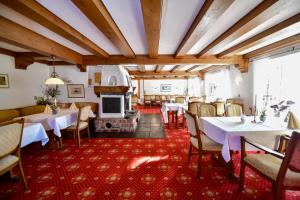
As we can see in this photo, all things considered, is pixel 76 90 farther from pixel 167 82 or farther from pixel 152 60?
pixel 167 82

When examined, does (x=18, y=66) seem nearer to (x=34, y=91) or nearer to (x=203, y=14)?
(x=34, y=91)

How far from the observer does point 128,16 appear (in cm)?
206

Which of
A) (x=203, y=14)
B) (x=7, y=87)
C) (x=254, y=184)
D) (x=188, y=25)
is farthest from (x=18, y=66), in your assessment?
(x=254, y=184)

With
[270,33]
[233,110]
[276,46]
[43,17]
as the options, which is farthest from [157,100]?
[43,17]

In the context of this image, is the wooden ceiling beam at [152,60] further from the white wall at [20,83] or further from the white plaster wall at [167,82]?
the white plaster wall at [167,82]

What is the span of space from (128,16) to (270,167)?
2435mm

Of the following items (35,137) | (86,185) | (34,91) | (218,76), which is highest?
(218,76)

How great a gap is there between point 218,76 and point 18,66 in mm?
7515

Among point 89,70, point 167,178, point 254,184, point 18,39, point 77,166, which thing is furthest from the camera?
point 89,70

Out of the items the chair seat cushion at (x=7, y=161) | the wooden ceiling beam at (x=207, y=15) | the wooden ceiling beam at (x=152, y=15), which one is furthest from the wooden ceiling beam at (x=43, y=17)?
the wooden ceiling beam at (x=207, y=15)

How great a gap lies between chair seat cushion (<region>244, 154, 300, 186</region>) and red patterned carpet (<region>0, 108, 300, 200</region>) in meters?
0.47

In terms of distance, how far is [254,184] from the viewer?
2062 mm

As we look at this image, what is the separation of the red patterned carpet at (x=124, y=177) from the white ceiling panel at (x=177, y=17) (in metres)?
2.27

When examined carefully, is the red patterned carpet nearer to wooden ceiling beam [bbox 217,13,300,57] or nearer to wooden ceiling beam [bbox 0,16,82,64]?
wooden ceiling beam [bbox 0,16,82,64]
